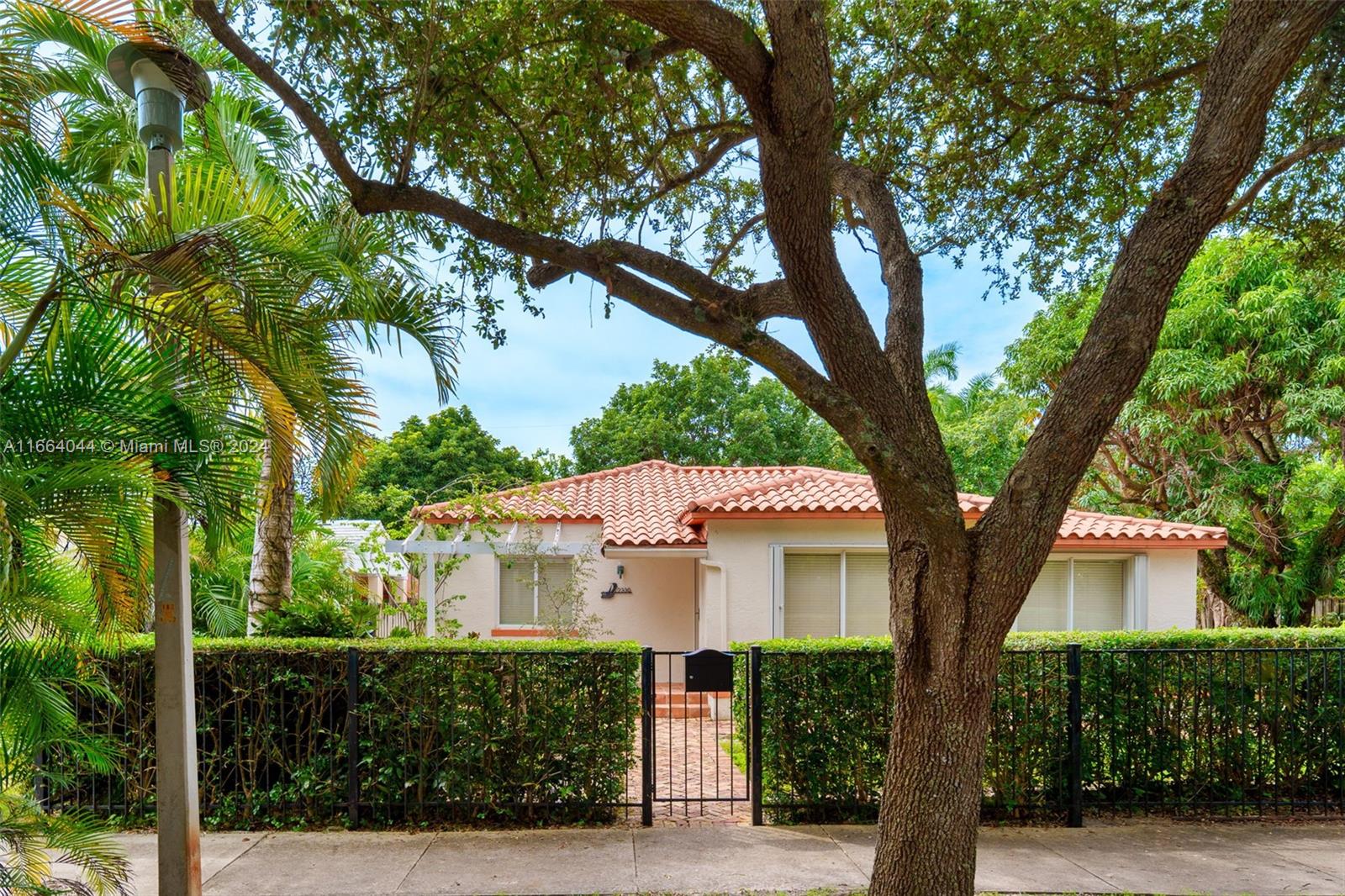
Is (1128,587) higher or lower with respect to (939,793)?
higher

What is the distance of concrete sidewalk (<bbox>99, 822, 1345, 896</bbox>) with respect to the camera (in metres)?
5.51

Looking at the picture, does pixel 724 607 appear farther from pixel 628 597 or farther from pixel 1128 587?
pixel 1128 587

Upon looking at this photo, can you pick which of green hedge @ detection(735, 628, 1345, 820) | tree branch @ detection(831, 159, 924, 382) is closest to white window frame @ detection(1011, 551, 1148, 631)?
green hedge @ detection(735, 628, 1345, 820)

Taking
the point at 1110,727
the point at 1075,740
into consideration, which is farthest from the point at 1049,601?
the point at 1075,740

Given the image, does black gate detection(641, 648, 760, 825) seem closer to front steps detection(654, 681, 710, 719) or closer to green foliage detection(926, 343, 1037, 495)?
front steps detection(654, 681, 710, 719)

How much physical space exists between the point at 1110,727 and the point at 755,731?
314 centimetres

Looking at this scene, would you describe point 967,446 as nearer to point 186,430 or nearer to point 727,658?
point 727,658

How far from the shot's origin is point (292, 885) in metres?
5.46

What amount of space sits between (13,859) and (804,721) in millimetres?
5295

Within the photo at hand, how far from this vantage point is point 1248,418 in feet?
46.8

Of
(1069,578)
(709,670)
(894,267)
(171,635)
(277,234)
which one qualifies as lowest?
(709,670)

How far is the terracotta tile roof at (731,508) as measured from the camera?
37.6ft

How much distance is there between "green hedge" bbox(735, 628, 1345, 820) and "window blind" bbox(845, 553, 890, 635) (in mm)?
4368

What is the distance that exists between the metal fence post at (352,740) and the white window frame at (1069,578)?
248 inches
